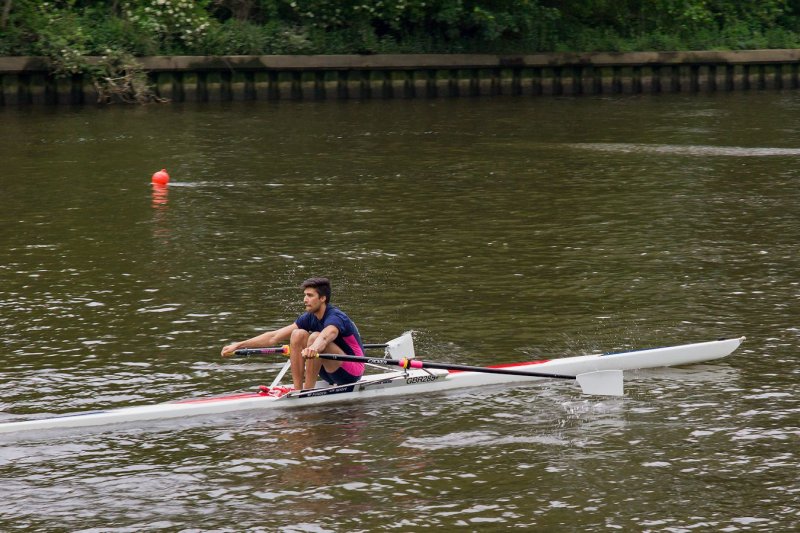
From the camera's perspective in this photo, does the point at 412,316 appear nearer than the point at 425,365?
No

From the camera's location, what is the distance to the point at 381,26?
1694 inches

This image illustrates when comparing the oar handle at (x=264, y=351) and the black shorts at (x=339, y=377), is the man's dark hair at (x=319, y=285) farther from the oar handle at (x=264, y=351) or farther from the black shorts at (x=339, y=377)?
the black shorts at (x=339, y=377)

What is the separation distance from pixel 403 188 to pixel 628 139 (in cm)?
861

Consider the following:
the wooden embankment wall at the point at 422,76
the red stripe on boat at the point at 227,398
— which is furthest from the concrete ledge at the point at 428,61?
the red stripe on boat at the point at 227,398

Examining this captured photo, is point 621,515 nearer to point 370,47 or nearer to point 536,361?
point 536,361

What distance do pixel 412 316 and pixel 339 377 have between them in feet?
10.00

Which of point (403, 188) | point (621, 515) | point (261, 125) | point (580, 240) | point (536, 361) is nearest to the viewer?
point (621, 515)

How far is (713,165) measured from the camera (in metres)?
26.7

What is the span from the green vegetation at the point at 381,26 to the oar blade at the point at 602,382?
91.3ft

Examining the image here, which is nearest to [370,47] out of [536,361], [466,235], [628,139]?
[628,139]

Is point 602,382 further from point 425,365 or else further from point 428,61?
point 428,61

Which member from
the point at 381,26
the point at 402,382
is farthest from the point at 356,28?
the point at 402,382

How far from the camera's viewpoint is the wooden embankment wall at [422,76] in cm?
3741

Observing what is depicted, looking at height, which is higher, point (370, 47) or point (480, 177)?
point (370, 47)
